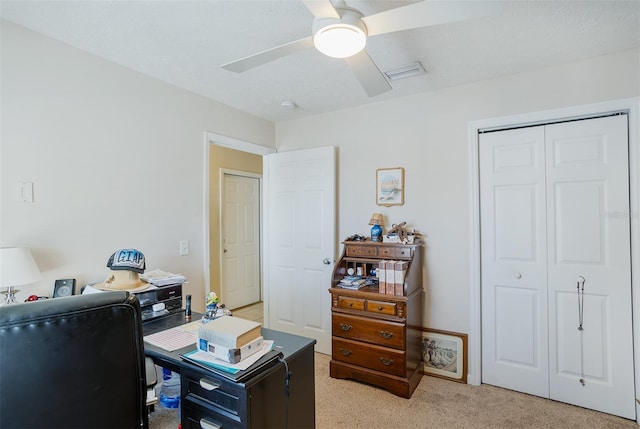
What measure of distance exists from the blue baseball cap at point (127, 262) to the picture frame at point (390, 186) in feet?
6.71

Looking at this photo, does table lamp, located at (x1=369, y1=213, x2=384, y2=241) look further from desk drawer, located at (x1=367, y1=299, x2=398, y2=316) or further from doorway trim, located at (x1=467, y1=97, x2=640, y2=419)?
doorway trim, located at (x1=467, y1=97, x2=640, y2=419)

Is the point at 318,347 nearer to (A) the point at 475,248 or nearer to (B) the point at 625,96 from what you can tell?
(A) the point at 475,248

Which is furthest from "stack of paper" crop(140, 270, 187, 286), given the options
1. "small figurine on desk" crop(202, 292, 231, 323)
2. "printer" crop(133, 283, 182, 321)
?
"small figurine on desk" crop(202, 292, 231, 323)

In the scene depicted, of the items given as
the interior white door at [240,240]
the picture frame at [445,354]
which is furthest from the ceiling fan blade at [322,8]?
the interior white door at [240,240]

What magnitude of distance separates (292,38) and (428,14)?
3.14 ft

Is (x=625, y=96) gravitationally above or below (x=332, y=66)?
below

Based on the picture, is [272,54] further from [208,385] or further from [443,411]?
[443,411]

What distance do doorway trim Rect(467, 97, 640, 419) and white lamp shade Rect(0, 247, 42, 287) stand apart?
2946 millimetres

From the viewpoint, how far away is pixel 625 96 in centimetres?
216

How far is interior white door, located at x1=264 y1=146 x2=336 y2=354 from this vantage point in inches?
128

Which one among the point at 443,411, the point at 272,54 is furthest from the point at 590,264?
the point at 272,54

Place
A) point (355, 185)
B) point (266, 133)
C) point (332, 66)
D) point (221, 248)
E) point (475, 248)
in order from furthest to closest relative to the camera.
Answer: point (221, 248) < point (266, 133) < point (355, 185) < point (475, 248) < point (332, 66)

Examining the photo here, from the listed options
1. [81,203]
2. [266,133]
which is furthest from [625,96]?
[81,203]

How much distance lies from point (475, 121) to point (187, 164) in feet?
8.09
